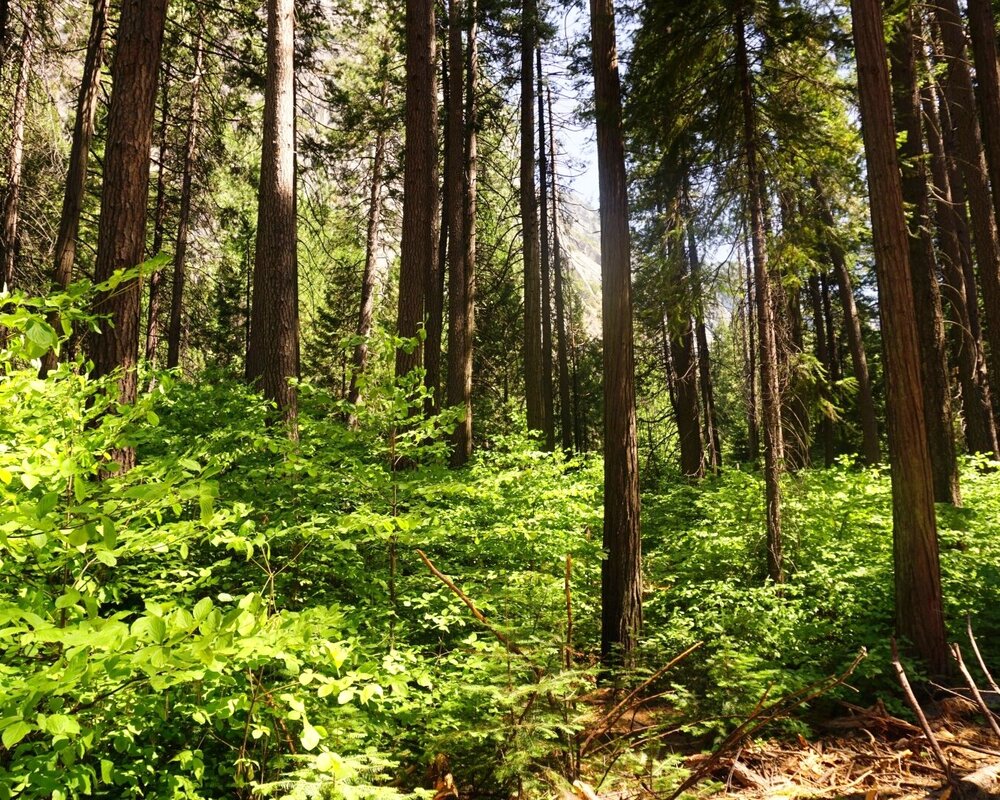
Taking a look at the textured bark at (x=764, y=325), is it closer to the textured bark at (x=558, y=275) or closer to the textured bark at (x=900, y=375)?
the textured bark at (x=900, y=375)

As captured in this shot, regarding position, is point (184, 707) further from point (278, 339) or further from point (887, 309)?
point (887, 309)

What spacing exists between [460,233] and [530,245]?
2116 millimetres

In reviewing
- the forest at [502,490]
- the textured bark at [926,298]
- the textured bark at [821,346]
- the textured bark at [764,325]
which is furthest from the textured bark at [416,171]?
the textured bark at [821,346]

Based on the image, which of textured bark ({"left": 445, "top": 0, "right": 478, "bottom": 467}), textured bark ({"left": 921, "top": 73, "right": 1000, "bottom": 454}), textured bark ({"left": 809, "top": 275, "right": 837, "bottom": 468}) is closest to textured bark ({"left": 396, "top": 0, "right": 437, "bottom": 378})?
textured bark ({"left": 445, "top": 0, "right": 478, "bottom": 467})

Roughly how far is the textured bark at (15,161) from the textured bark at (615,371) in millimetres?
10610

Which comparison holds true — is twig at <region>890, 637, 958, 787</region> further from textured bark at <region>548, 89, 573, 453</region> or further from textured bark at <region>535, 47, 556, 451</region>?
textured bark at <region>548, 89, 573, 453</region>

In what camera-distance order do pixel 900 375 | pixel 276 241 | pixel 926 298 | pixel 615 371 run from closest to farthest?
pixel 900 375 < pixel 615 371 < pixel 276 241 < pixel 926 298

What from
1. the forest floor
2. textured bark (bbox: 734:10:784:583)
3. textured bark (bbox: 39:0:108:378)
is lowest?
the forest floor

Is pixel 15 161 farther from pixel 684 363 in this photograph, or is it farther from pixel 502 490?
pixel 684 363

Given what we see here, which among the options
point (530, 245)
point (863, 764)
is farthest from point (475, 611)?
point (530, 245)

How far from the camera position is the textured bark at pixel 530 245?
1416 centimetres

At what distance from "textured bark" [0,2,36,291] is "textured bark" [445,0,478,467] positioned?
26.5 ft

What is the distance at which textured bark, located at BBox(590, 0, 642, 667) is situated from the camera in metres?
5.51

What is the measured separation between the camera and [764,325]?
712cm
